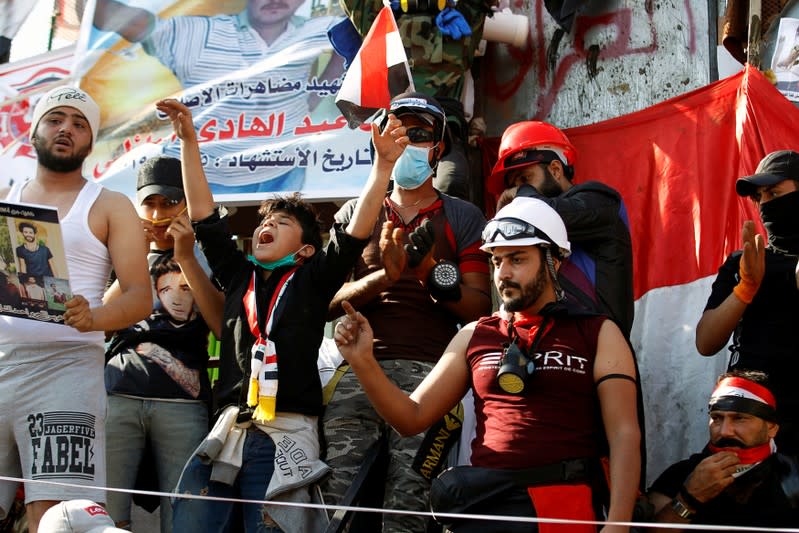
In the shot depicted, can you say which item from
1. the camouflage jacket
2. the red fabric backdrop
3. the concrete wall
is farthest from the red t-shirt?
the concrete wall

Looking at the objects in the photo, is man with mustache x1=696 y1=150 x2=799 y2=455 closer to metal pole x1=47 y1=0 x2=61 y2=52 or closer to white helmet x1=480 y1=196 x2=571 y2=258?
white helmet x1=480 y1=196 x2=571 y2=258

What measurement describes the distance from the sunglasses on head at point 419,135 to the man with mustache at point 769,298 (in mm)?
A: 1373

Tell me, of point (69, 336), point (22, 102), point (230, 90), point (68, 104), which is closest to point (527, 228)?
point (69, 336)

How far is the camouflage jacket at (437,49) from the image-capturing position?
623 centimetres

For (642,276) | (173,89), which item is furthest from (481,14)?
(173,89)

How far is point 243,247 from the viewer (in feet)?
26.0

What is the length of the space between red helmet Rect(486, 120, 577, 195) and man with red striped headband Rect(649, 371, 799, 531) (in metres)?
1.48

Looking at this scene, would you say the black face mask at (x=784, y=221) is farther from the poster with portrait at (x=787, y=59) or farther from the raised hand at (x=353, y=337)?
the raised hand at (x=353, y=337)

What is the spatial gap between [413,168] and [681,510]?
1.89 metres

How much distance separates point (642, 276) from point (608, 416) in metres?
2.20

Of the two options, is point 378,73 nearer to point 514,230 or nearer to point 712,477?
point 514,230

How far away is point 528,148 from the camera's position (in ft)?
17.2

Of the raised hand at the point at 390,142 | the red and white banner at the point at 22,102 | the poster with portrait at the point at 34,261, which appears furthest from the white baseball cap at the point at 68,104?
the red and white banner at the point at 22,102

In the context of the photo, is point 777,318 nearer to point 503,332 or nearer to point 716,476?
point 716,476
